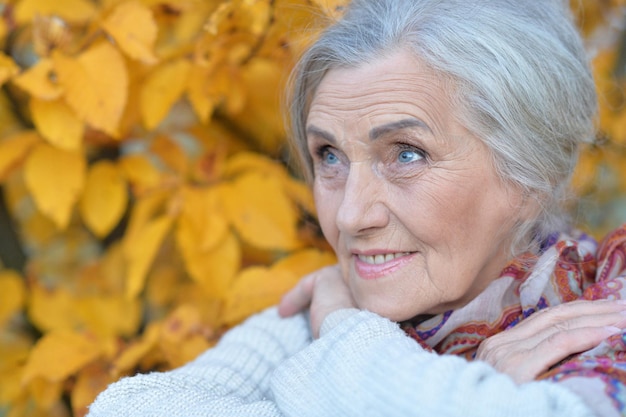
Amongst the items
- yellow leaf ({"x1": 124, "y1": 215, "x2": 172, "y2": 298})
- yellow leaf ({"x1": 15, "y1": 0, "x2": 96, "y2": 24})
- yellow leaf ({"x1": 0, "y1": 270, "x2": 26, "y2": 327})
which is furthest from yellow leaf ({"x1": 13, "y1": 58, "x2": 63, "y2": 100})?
yellow leaf ({"x1": 0, "y1": 270, "x2": 26, "y2": 327})

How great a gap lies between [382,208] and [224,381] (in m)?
0.62

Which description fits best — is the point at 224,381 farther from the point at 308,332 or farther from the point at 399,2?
the point at 399,2

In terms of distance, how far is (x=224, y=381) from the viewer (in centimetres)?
189

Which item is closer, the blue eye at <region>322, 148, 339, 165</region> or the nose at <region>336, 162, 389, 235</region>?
the nose at <region>336, 162, 389, 235</region>

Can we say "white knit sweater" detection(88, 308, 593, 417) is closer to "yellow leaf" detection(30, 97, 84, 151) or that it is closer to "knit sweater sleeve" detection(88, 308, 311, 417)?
"knit sweater sleeve" detection(88, 308, 311, 417)

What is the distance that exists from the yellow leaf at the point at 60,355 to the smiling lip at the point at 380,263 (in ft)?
3.46

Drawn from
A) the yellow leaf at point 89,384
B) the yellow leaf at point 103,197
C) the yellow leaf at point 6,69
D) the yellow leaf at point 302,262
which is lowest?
the yellow leaf at point 89,384

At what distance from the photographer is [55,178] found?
2.31 metres

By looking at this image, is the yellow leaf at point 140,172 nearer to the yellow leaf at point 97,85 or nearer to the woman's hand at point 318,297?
the yellow leaf at point 97,85

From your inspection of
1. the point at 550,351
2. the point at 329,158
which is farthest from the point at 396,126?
the point at 550,351

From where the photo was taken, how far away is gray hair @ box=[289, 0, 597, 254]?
1.74m

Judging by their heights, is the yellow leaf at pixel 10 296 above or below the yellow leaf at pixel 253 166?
below

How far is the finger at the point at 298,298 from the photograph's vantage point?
215 centimetres

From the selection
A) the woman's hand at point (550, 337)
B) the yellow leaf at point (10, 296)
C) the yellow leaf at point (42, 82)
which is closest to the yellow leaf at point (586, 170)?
the woman's hand at point (550, 337)
